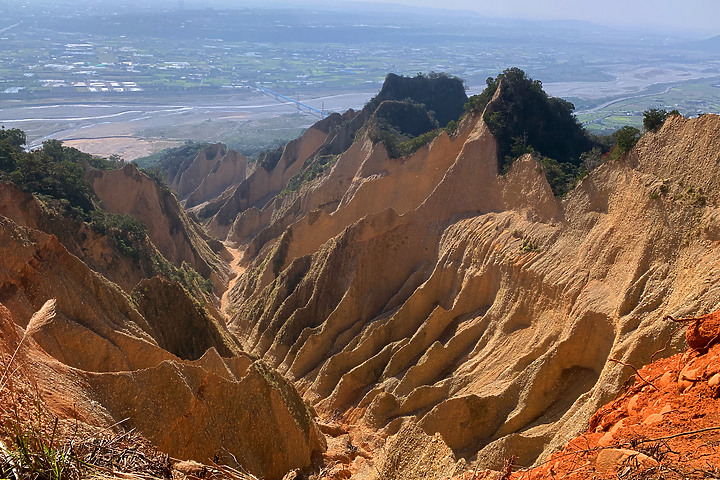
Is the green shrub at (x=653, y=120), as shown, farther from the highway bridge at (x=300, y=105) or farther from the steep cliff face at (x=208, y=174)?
the highway bridge at (x=300, y=105)

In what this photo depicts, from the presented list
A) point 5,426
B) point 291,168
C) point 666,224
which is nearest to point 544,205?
point 666,224

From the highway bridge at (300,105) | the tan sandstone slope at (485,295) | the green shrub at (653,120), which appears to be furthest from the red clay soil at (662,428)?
the highway bridge at (300,105)

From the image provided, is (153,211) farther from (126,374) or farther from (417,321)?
(126,374)

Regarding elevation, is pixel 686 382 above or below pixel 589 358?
above

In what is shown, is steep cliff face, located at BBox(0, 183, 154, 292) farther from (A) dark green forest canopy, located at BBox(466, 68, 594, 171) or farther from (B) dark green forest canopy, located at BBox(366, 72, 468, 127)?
(B) dark green forest canopy, located at BBox(366, 72, 468, 127)

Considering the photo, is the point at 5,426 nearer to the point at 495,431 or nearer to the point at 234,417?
the point at 234,417
